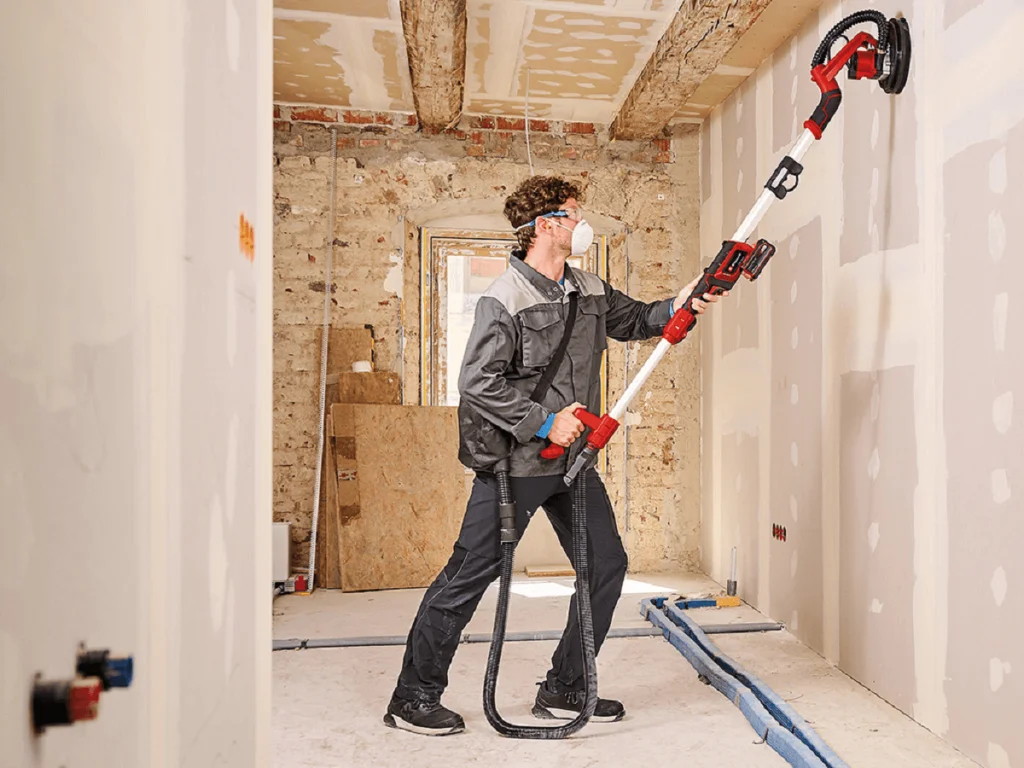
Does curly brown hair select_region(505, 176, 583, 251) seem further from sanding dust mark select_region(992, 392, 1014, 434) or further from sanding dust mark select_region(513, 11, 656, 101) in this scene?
→ sanding dust mark select_region(992, 392, 1014, 434)

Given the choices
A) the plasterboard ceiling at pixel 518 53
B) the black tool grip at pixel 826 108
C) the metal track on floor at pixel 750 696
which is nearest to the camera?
the metal track on floor at pixel 750 696

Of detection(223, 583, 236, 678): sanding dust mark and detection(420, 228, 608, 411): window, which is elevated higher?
detection(420, 228, 608, 411): window

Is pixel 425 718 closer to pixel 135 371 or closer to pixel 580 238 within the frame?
pixel 580 238

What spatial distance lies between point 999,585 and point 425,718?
1.46m

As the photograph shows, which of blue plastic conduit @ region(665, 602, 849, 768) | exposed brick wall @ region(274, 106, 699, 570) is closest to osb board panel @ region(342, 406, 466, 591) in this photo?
exposed brick wall @ region(274, 106, 699, 570)

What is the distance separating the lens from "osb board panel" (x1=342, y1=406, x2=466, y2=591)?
13.1ft

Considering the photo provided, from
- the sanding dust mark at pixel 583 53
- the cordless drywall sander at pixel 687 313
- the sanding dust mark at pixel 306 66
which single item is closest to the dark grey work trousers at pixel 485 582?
the cordless drywall sander at pixel 687 313

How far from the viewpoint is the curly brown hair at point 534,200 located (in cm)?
238

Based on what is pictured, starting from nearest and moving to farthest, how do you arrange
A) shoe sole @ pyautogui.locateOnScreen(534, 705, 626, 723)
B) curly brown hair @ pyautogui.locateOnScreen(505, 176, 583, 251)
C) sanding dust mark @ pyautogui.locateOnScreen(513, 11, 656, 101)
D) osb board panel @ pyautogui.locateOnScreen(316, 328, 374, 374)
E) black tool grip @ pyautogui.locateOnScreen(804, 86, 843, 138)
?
black tool grip @ pyautogui.locateOnScreen(804, 86, 843, 138) → shoe sole @ pyautogui.locateOnScreen(534, 705, 626, 723) → curly brown hair @ pyautogui.locateOnScreen(505, 176, 583, 251) → sanding dust mark @ pyautogui.locateOnScreen(513, 11, 656, 101) → osb board panel @ pyautogui.locateOnScreen(316, 328, 374, 374)

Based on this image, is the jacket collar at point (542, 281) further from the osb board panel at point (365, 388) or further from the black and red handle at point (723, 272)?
the osb board panel at point (365, 388)

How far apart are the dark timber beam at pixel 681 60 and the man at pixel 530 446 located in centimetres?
107

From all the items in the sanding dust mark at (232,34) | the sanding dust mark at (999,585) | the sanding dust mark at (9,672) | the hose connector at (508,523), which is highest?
the sanding dust mark at (232,34)

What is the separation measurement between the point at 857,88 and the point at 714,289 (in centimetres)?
89

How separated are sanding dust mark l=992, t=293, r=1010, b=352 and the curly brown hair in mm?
1148
